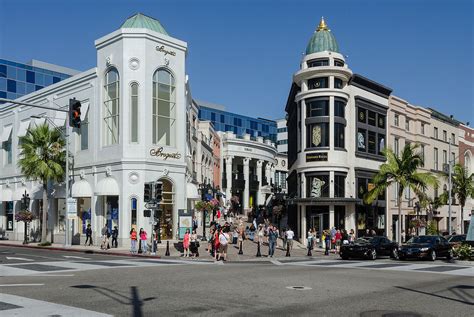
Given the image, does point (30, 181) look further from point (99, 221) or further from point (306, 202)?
point (306, 202)

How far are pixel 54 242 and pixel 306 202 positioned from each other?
808 inches

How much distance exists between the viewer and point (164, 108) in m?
41.6

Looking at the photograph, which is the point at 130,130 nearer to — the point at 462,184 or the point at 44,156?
the point at 44,156

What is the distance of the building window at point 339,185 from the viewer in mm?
45562

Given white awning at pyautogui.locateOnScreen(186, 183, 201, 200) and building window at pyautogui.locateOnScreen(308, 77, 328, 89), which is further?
building window at pyautogui.locateOnScreen(308, 77, 328, 89)

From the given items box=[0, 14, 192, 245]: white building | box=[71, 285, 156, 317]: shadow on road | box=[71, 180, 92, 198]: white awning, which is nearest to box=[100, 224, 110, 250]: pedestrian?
box=[0, 14, 192, 245]: white building

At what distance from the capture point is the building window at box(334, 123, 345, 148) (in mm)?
45750

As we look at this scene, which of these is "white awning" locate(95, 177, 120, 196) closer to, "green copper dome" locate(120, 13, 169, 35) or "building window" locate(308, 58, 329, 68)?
"green copper dome" locate(120, 13, 169, 35)

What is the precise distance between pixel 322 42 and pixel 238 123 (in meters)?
82.9

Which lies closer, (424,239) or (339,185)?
(424,239)

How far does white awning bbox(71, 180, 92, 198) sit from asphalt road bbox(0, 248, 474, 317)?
22306 mm

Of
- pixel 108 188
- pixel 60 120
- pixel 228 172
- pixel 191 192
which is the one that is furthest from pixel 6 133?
pixel 228 172

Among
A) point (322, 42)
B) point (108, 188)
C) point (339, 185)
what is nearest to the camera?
point (108, 188)

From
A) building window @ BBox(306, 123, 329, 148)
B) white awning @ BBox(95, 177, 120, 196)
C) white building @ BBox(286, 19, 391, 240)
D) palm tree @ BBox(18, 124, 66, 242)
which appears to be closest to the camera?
white awning @ BBox(95, 177, 120, 196)
